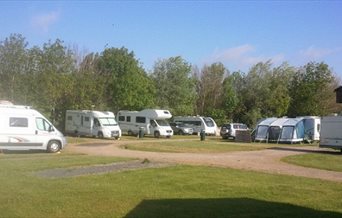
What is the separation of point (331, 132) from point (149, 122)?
67.0 feet

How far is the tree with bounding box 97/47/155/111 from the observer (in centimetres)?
5694

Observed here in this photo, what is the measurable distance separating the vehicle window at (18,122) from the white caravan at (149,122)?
875 inches

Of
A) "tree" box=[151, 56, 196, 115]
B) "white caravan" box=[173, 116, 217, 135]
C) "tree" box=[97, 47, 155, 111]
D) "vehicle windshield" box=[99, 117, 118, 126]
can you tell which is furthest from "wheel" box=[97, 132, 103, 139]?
"tree" box=[151, 56, 196, 115]

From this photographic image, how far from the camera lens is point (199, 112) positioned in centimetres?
7700

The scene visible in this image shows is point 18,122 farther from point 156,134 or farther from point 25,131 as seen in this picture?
point 156,134

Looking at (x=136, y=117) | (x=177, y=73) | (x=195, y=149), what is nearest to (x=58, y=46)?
(x=136, y=117)

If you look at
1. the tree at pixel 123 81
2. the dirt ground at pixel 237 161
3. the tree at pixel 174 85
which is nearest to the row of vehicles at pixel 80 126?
the dirt ground at pixel 237 161

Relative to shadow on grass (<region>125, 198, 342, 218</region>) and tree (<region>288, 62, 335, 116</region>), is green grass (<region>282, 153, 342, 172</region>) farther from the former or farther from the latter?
tree (<region>288, 62, 335, 116</region>)

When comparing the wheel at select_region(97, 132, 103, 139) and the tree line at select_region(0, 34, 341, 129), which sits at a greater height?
the tree line at select_region(0, 34, 341, 129)

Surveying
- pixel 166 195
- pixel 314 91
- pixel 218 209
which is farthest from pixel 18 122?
pixel 314 91

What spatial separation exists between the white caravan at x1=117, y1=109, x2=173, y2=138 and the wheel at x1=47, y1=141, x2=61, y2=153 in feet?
68.4

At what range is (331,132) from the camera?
1283 inches

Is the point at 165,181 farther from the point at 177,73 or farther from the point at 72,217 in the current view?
the point at 177,73

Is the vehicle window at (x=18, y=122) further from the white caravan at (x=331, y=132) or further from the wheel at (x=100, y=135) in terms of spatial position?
the white caravan at (x=331, y=132)
